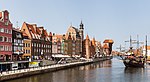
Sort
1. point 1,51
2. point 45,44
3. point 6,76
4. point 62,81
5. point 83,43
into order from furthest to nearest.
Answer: point 83,43
point 45,44
point 1,51
point 62,81
point 6,76

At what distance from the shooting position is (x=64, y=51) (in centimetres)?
12469

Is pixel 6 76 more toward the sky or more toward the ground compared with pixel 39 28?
more toward the ground

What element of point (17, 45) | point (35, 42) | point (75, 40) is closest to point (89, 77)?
point (17, 45)

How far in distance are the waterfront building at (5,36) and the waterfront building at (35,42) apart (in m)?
14.2

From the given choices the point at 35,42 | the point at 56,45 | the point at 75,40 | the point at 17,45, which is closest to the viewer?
the point at 17,45

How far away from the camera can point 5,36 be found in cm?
6353

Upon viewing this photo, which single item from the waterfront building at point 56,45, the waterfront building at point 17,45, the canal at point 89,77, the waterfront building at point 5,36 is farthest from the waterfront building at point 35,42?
the canal at point 89,77

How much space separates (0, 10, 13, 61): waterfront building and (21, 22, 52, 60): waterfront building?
46.7 feet

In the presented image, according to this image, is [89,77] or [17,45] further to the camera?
[17,45]

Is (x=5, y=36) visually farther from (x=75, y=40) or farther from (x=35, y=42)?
(x=75, y=40)

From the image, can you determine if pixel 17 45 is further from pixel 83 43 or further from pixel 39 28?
pixel 83 43

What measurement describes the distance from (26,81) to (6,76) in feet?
11.5

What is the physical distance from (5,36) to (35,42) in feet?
76.6

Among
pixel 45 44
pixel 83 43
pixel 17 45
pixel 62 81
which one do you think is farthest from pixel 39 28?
pixel 83 43
